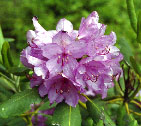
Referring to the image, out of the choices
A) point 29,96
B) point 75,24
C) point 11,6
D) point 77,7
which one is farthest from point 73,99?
point 11,6

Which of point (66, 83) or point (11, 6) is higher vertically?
point (11, 6)

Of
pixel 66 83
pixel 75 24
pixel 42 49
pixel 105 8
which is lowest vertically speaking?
pixel 66 83

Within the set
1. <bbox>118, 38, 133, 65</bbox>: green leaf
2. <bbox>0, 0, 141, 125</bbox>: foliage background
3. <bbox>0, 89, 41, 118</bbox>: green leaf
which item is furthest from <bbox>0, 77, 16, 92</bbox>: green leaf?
<bbox>0, 0, 141, 125</bbox>: foliage background

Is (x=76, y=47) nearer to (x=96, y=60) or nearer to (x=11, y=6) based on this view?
(x=96, y=60)

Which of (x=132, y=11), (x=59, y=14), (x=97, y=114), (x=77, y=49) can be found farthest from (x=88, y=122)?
(x=59, y=14)

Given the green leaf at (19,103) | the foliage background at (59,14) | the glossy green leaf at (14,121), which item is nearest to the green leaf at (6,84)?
the glossy green leaf at (14,121)

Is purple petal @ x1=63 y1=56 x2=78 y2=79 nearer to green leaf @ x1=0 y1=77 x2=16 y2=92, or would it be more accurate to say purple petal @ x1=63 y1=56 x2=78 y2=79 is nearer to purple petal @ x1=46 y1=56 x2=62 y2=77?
purple petal @ x1=46 y1=56 x2=62 y2=77
